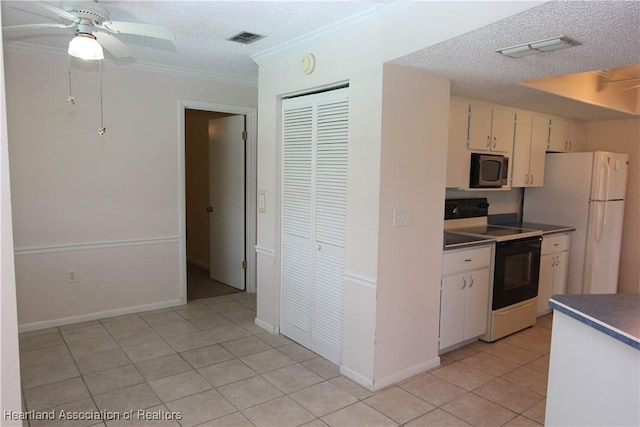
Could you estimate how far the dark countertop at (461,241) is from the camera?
127 inches

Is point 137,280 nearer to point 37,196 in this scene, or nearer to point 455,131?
point 37,196

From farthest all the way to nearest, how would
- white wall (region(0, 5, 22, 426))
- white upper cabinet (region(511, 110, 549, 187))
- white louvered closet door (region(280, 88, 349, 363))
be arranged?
white upper cabinet (region(511, 110, 549, 187)) → white louvered closet door (region(280, 88, 349, 363)) → white wall (region(0, 5, 22, 426))

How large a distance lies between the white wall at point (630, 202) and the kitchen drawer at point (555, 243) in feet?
3.68

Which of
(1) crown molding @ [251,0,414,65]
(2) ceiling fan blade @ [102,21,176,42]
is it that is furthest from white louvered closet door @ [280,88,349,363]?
(2) ceiling fan blade @ [102,21,176,42]

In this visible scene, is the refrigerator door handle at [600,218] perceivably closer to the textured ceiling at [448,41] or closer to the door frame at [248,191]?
the textured ceiling at [448,41]

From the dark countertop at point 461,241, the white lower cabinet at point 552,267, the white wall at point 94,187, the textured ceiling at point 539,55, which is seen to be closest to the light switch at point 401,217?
Answer: the dark countertop at point 461,241

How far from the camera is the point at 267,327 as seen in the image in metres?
3.86

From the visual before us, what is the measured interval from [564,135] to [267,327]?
4.03m

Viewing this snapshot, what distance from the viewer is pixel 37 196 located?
367 centimetres

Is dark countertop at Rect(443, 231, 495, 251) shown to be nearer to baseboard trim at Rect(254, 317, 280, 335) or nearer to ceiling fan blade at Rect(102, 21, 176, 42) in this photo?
baseboard trim at Rect(254, 317, 280, 335)

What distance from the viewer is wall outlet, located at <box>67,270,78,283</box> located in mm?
3889

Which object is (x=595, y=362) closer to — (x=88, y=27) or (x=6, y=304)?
(x=6, y=304)

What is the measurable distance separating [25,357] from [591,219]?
5319 millimetres

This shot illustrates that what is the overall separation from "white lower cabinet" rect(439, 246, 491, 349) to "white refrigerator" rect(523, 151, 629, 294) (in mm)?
1659
